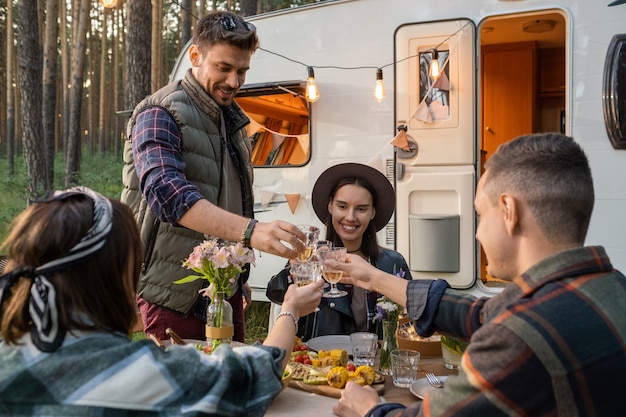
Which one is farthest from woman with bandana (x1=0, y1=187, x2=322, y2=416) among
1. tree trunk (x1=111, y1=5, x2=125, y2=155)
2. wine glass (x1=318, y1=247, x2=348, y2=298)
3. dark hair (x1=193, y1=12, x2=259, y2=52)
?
tree trunk (x1=111, y1=5, x2=125, y2=155)

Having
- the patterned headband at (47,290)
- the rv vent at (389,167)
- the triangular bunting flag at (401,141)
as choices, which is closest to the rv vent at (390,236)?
the rv vent at (389,167)

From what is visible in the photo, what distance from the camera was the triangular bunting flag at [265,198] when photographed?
5.75 meters

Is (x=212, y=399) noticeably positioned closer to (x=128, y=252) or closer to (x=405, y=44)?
(x=128, y=252)

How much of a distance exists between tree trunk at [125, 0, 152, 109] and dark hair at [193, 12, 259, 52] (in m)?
7.27

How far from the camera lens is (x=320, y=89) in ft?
18.2

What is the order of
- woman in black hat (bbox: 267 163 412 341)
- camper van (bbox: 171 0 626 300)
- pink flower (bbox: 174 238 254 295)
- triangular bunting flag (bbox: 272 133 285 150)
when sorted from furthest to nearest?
triangular bunting flag (bbox: 272 133 285 150) < camper van (bbox: 171 0 626 300) < woman in black hat (bbox: 267 163 412 341) < pink flower (bbox: 174 238 254 295)

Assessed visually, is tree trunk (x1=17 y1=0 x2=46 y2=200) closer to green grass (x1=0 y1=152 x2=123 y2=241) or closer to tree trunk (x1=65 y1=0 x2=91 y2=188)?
green grass (x1=0 y1=152 x2=123 y2=241)

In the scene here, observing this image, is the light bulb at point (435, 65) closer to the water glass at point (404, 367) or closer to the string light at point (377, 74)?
the string light at point (377, 74)

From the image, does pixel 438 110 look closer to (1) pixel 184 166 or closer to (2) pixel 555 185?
(1) pixel 184 166

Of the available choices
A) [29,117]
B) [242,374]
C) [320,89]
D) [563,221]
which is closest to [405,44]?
[320,89]

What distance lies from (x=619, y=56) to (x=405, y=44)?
1.70 m

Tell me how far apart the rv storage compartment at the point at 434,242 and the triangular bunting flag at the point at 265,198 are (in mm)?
1370

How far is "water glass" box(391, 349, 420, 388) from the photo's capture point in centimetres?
222

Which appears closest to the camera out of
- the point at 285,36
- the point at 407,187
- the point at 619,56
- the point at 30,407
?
the point at 30,407
